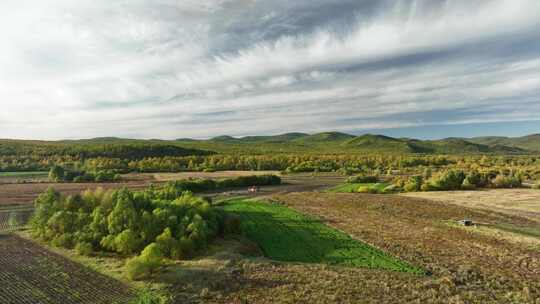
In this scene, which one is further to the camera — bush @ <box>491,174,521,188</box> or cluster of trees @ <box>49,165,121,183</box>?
cluster of trees @ <box>49,165,121,183</box>

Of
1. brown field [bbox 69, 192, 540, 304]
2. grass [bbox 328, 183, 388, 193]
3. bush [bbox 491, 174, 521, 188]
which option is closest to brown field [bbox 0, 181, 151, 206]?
brown field [bbox 69, 192, 540, 304]

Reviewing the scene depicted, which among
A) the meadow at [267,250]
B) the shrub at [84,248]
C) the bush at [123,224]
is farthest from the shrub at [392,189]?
the shrub at [84,248]

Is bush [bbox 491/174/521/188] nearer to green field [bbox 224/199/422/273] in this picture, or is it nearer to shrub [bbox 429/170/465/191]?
shrub [bbox 429/170/465/191]

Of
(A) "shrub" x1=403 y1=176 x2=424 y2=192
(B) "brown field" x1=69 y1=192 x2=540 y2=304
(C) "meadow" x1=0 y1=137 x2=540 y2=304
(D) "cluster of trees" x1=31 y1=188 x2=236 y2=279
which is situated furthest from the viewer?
(A) "shrub" x1=403 y1=176 x2=424 y2=192

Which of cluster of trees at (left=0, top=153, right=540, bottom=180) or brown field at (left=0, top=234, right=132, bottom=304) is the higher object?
cluster of trees at (left=0, top=153, right=540, bottom=180)

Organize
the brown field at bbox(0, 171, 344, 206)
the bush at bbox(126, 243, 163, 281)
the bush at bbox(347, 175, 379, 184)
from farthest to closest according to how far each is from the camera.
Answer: the bush at bbox(347, 175, 379, 184) < the brown field at bbox(0, 171, 344, 206) < the bush at bbox(126, 243, 163, 281)

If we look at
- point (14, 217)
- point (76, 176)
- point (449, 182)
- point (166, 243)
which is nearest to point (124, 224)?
point (166, 243)

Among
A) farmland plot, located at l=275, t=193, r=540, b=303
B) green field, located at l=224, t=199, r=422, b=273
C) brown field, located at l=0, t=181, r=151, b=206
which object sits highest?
brown field, located at l=0, t=181, r=151, b=206

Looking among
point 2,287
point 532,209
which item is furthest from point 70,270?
point 532,209
